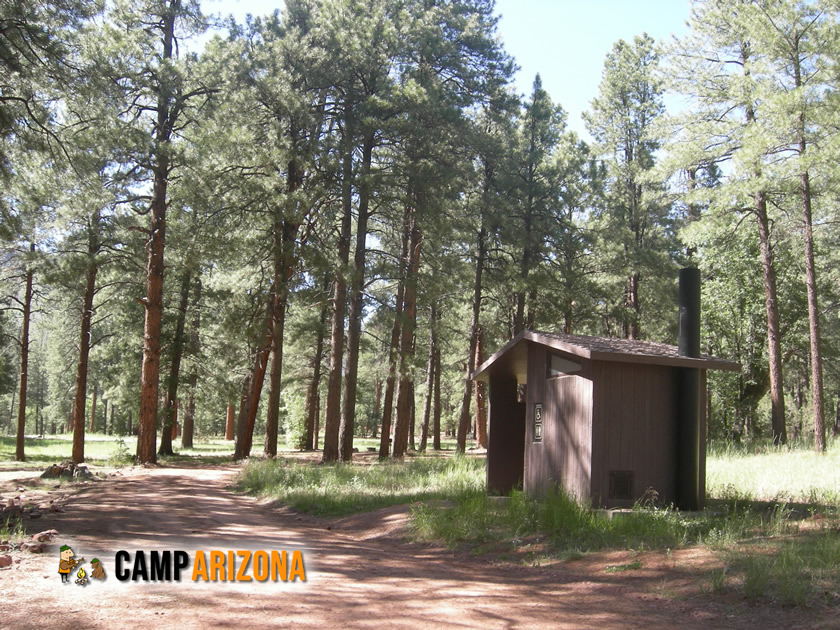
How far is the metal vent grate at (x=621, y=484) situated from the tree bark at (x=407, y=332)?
32.6 feet

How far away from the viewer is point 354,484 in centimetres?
1453

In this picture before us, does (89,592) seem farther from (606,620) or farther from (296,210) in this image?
(296,210)

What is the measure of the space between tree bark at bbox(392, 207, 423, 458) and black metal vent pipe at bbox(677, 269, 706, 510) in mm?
9291

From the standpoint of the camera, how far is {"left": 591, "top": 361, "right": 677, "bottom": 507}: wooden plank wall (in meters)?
10.1

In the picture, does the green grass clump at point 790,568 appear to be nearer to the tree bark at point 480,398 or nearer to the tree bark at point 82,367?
the tree bark at point 82,367

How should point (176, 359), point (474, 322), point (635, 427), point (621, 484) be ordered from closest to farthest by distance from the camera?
point (621, 484), point (635, 427), point (474, 322), point (176, 359)

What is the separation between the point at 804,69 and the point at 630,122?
36.9 ft

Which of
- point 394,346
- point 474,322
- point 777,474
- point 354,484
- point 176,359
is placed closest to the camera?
point 777,474

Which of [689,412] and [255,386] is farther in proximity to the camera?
[255,386]

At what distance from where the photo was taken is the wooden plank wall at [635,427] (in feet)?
33.1

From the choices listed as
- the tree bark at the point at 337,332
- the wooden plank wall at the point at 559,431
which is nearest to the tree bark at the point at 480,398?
the tree bark at the point at 337,332

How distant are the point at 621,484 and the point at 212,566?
20.0 feet

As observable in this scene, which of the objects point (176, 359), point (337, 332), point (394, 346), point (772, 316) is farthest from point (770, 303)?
point (176, 359)

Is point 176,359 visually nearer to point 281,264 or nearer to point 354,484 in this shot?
point 281,264
